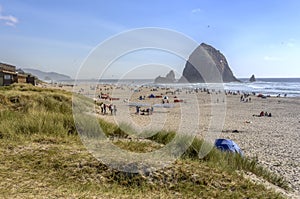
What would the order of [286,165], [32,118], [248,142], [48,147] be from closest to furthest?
A: 1. [48,147]
2. [32,118]
3. [286,165]
4. [248,142]

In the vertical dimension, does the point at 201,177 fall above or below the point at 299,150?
above

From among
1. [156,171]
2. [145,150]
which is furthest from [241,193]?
[145,150]

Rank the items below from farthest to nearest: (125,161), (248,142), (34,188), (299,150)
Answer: (248,142)
(299,150)
(125,161)
(34,188)

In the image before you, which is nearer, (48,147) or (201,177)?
(201,177)

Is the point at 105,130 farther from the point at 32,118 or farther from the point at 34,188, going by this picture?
the point at 34,188

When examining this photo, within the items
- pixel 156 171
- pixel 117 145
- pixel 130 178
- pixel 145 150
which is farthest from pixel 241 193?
pixel 117 145

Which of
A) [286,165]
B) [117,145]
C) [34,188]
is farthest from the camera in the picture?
[286,165]

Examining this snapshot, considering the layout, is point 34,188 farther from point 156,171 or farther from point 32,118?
point 32,118

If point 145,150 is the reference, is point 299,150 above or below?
below

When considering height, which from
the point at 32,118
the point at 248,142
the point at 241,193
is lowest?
the point at 248,142
